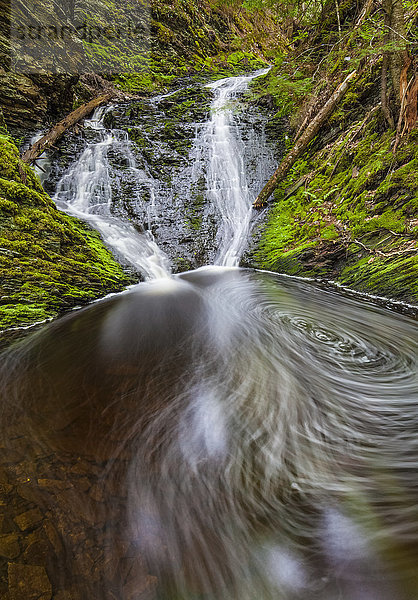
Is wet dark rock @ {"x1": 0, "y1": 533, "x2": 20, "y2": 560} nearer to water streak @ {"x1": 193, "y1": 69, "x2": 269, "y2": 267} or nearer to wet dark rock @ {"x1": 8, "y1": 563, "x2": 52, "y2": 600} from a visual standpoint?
wet dark rock @ {"x1": 8, "y1": 563, "x2": 52, "y2": 600}

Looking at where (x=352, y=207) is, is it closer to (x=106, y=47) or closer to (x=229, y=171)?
(x=229, y=171)

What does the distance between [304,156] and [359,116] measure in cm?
142

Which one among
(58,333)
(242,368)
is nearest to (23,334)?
(58,333)

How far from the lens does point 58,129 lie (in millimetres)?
8727

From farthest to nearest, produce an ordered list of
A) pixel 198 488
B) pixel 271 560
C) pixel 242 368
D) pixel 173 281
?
pixel 173 281 < pixel 242 368 < pixel 198 488 < pixel 271 560

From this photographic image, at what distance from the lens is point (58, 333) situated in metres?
3.26

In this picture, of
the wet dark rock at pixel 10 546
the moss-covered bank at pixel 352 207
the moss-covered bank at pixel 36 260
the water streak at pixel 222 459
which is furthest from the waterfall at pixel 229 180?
the wet dark rock at pixel 10 546

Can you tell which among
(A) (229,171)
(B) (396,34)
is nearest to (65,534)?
(B) (396,34)

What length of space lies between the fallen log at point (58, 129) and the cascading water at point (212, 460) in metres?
6.83

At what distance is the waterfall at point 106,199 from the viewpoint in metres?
6.11

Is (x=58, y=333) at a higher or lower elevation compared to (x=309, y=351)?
higher

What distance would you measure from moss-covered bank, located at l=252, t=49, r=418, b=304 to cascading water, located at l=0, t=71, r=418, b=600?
102 cm

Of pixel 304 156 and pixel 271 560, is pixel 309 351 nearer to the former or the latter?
pixel 271 560

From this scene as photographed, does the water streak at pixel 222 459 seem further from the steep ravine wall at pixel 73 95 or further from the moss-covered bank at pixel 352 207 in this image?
the moss-covered bank at pixel 352 207
